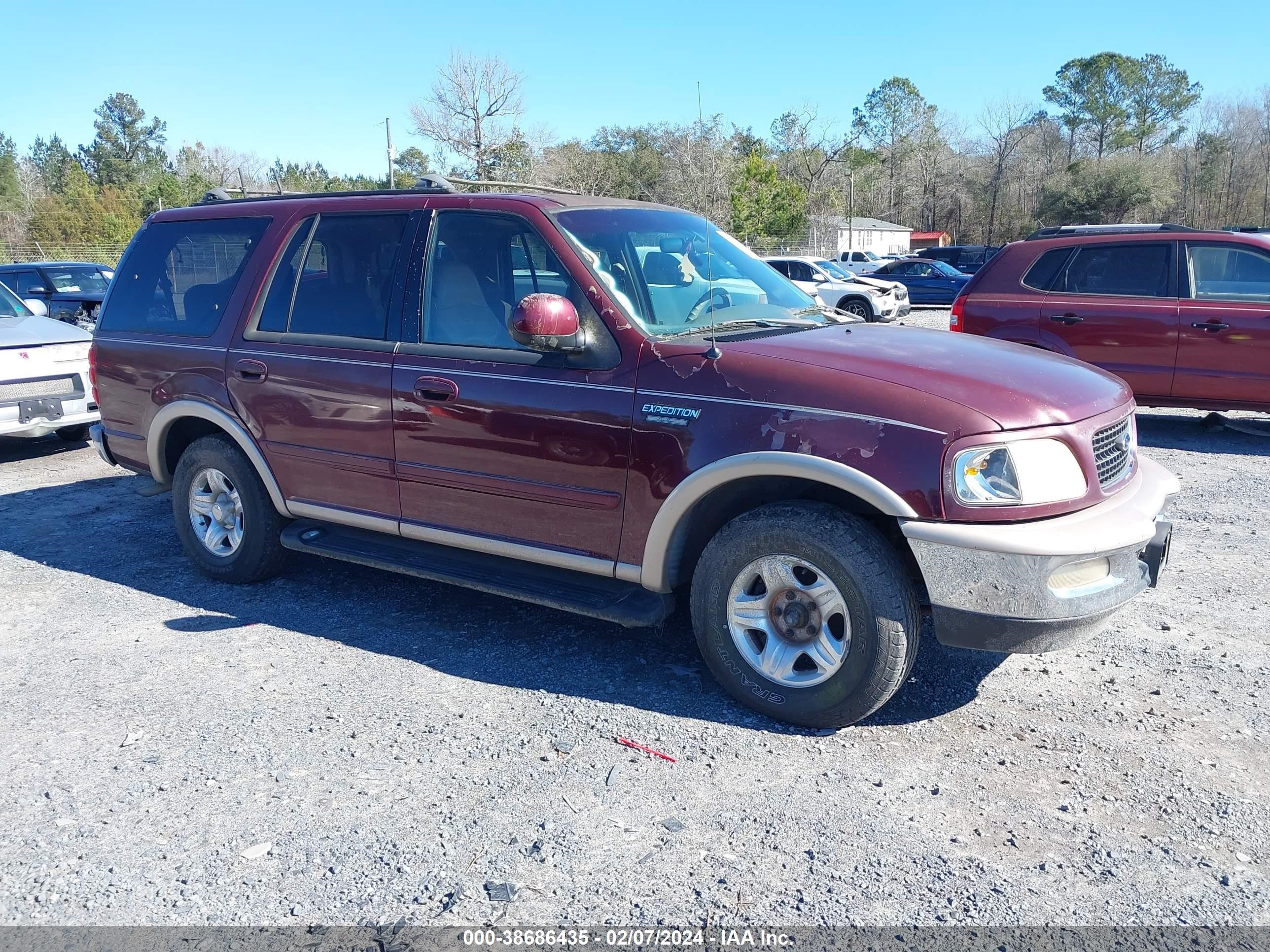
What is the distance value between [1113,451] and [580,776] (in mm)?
2297

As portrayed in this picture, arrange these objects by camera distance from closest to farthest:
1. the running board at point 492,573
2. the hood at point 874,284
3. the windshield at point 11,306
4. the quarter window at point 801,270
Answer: the running board at point 492,573 → the windshield at point 11,306 → the hood at point 874,284 → the quarter window at point 801,270

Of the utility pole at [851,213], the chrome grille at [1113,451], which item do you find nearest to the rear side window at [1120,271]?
the chrome grille at [1113,451]

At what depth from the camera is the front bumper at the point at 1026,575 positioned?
126 inches

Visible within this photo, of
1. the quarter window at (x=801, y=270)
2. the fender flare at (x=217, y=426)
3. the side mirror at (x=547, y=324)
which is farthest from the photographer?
the quarter window at (x=801, y=270)

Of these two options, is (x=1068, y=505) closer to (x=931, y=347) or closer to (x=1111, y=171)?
(x=931, y=347)

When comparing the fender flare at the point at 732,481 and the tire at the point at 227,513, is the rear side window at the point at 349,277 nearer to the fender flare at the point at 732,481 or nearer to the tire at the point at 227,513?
the tire at the point at 227,513

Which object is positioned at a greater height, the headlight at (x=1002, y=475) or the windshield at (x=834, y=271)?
the windshield at (x=834, y=271)

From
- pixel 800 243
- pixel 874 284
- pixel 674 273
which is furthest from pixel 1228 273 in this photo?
pixel 800 243

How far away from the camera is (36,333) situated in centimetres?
869

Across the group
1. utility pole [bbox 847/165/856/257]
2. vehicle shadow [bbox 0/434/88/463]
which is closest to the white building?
utility pole [bbox 847/165/856/257]

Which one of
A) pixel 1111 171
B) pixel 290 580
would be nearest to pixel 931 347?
pixel 290 580

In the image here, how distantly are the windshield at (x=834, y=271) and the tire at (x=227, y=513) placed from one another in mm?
19452

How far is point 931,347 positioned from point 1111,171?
190ft

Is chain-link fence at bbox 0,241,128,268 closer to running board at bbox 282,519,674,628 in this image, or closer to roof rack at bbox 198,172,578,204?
roof rack at bbox 198,172,578,204
